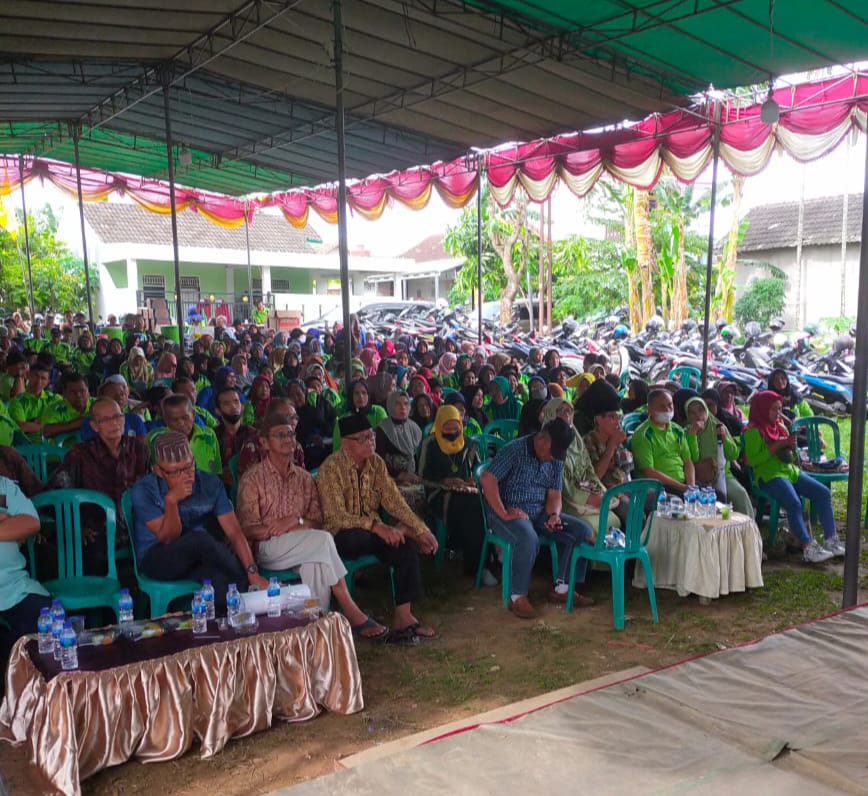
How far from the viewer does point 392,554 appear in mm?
4055

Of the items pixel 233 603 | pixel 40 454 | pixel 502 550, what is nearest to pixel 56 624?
pixel 233 603

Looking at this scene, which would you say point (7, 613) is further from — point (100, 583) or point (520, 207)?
point (520, 207)

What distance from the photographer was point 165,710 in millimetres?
2787

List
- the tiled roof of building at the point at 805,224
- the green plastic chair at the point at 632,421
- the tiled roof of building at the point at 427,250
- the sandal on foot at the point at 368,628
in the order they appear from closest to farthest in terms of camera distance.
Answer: the sandal on foot at the point at 368,628, the green plastic chair at the point at 632,421, the tiled roof of building at the point at 805,224, the tiled roof of building at the point at 427,250

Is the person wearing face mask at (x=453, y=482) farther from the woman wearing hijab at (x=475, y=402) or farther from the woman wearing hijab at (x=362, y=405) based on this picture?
the woman wearing hijab at (x=475, y=402)

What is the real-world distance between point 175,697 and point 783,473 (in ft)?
14.5

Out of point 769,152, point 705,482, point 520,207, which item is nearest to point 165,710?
point 705,482

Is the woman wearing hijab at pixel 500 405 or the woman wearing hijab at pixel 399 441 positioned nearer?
the woman wearing hijab at pixel 399 441

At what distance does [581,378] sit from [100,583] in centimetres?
515

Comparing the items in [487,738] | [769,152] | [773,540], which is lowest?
[773,540]

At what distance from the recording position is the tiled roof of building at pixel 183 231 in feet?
84.5

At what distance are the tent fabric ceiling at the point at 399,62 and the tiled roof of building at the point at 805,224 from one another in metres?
14.5

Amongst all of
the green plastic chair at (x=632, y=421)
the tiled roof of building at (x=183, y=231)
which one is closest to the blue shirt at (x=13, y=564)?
the green plastic chair at (x=632, y=421)

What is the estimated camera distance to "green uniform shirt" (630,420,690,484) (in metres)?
5.14
